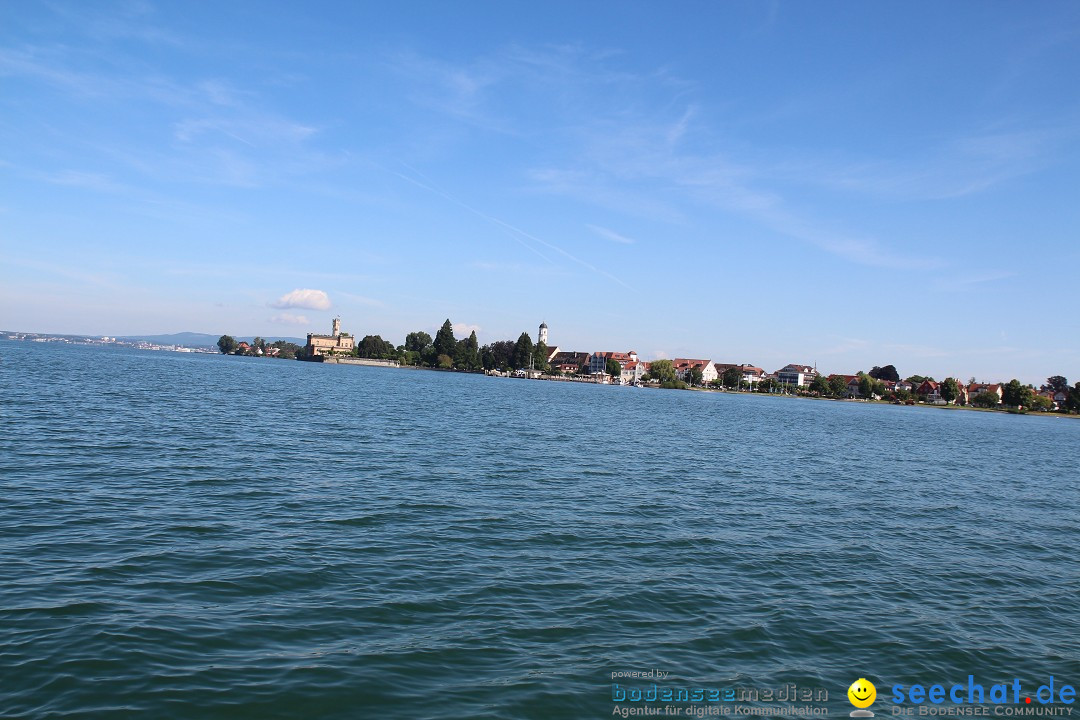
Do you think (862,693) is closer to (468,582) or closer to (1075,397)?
(468,582)

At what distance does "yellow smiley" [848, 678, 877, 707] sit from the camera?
10.1 metres

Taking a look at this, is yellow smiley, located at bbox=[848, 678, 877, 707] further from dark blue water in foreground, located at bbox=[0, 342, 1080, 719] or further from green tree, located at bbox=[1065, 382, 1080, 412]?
green tree, located at bbox=[1065, 382, 1080, 412]

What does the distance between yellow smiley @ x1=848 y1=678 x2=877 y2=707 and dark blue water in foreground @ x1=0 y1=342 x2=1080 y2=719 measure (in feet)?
0.62

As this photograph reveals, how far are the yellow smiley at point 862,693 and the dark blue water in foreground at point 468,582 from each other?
19 cm

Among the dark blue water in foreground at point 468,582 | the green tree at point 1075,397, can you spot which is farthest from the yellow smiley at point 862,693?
the green tree at point 1075,397

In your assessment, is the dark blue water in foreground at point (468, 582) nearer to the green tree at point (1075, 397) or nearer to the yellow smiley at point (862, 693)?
the yellow smiley at point (862, 693)

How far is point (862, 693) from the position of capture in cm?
1039

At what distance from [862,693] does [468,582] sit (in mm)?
7443

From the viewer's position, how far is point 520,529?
18484 millimetres

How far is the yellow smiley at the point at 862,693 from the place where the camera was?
10.1 meters

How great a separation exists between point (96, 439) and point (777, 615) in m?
29.3

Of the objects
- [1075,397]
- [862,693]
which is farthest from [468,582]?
[1075,397]

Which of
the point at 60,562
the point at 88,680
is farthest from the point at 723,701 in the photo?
the point at 60,562

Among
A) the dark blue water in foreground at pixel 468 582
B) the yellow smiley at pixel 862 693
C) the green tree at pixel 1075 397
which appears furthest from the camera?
the green tree at pixel 1075 397
